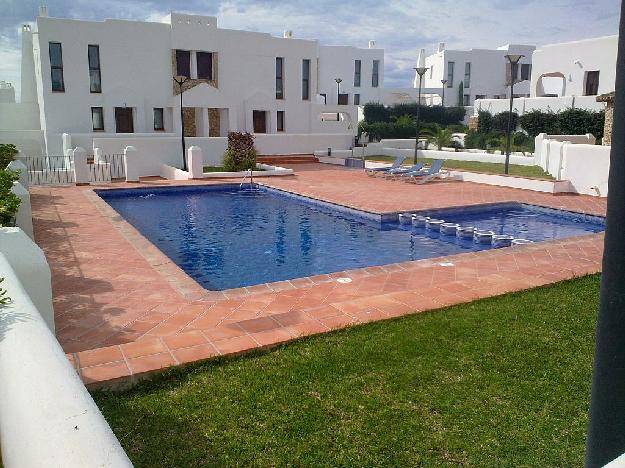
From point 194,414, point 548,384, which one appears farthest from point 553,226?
point 194,414

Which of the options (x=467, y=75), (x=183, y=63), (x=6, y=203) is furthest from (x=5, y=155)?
(x=467, y=75)

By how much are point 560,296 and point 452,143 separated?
26461 millimetres

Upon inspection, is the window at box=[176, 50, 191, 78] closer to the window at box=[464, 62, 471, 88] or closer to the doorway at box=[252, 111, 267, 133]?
the doorway at box=[252, 111, 267, 133]

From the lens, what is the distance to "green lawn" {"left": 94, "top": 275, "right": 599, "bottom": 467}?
10.3ft

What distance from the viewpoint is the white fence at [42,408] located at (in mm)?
1651

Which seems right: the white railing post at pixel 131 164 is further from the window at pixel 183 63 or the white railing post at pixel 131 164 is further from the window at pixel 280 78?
the window at pixel 280 78

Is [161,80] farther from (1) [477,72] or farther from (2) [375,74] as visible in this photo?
(1) [477,72]

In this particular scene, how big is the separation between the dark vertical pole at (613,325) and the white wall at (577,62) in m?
31.9

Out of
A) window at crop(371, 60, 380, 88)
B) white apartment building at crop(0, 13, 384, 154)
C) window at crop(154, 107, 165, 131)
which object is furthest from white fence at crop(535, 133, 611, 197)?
window at crop(371, 60, 380, 88)

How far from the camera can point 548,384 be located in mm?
3955

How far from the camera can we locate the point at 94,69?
25.1 m

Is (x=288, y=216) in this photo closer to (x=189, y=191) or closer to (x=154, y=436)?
(x=189, y=191)

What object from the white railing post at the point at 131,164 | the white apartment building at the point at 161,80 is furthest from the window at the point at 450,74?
the white railing post at the point at 131,164

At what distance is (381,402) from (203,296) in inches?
119
